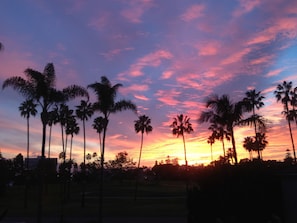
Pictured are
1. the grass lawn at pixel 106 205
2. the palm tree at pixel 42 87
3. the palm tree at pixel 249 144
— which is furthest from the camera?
the palm tree at pixel 249 144

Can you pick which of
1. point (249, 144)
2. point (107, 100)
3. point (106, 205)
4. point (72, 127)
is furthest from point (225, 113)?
point (249, 144)

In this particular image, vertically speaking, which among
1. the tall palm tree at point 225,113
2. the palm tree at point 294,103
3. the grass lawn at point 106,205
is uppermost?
the palm tree at point 294,103

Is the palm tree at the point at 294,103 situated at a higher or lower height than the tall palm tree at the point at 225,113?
higher

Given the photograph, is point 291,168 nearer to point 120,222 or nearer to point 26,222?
point 120,222

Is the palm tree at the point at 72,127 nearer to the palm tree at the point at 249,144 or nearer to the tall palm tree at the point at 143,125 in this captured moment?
the tall palm tree at the point at 143,125

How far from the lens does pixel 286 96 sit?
252 ft

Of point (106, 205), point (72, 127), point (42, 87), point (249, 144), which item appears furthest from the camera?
point (249, 144)

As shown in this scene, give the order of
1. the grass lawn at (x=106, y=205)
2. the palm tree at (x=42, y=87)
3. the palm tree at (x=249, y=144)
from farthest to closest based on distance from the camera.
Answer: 1. the palm tree at (x=249, y=144)
2. the grass lawn at (x=106, y=205)
3. the palm tree at (x=42, y=87)

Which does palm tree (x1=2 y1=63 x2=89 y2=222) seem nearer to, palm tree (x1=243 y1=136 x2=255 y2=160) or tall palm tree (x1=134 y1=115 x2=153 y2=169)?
tall palm tree (x1=134 y1=115 x2=153 y2=169)

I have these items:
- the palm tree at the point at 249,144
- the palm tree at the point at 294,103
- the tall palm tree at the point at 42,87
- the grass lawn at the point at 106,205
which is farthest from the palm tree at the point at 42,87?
the palm tree at the point at 249,144

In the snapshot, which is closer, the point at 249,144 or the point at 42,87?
the point at 42,87

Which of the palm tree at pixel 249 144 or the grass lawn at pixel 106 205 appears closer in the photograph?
the grass lawn at pixel 106 205

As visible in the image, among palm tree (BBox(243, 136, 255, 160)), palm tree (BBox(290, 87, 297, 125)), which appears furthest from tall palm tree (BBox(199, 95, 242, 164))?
palm tree (BBox(243, 136, 255, 160))

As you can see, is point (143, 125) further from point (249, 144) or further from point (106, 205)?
point (249, 144)
